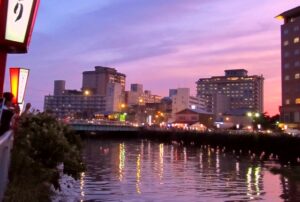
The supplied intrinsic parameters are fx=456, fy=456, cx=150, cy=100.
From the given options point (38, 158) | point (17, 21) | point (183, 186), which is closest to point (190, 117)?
point (183, 186)

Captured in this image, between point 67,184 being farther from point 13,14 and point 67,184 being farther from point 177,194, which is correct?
point 13,14

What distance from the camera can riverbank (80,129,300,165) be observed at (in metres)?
48.8

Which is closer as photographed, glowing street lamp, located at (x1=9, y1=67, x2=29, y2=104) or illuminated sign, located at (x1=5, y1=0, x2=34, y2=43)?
illuminated sign, located at (x1=5, y1=0, x2=34, y2=43)

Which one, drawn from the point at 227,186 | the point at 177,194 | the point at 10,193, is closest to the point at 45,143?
the point at 10,193

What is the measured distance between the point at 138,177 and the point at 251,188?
813cm

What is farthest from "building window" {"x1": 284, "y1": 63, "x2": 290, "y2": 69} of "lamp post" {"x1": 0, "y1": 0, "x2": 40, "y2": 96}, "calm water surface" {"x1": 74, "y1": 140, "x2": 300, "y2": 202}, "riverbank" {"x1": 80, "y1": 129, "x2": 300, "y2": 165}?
"lamp post" {"x1": 0, "y1": 0, "x2": 40, "y2": 96}

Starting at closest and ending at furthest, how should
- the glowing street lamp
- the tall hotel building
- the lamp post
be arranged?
the lamp post
the glowing street lamp
the tall hotel building

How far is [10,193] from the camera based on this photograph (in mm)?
12352

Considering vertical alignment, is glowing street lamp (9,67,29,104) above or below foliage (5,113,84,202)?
above

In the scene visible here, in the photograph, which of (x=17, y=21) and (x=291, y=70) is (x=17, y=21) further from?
(x=291, y=70)

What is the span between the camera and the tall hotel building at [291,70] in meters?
127

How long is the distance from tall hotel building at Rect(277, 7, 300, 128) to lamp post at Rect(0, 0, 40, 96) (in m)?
117

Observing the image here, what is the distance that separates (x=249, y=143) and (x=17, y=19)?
52881 mm

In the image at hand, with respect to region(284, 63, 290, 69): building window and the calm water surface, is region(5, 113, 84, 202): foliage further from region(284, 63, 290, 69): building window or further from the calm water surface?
region(284, 63, 290, 69): building window
